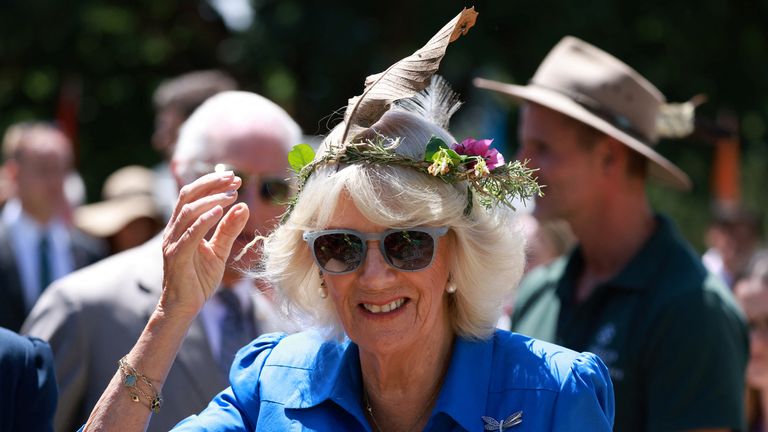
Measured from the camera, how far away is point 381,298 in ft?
10.4

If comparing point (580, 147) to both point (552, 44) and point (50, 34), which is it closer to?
point (552, 44)

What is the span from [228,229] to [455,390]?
713 millimetres

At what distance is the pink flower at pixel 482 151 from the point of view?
10.5 ft

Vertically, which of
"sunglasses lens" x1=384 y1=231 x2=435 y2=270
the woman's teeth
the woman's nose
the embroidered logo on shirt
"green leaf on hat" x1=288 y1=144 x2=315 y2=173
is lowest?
the embroidered logo on shirt

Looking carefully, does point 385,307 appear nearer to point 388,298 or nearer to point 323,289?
point 388,298

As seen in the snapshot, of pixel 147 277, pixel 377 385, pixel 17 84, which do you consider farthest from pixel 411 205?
pixel 17 84

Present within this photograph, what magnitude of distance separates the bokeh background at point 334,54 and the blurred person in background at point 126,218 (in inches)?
72.6

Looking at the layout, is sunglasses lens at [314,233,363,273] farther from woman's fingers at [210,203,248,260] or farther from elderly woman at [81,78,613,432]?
woman's fingers at [210,203,248,260]

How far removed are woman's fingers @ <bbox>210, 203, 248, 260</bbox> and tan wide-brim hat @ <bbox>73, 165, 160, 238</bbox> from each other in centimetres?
646

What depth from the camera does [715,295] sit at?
15.0 feet

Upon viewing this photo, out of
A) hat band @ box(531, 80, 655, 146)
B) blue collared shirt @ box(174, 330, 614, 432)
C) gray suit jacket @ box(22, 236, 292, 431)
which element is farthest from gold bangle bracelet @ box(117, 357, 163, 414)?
hat band @ box(531, 80, 655, 146)

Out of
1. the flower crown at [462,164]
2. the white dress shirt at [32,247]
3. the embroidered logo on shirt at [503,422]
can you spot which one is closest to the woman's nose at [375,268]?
the flower crown at [462,164]

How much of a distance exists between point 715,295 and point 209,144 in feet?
6.44

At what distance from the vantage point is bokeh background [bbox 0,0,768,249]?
10336 millimetres
